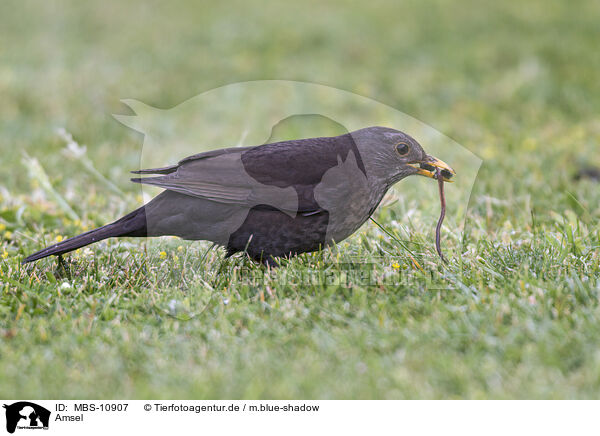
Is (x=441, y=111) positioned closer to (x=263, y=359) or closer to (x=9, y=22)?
(x=263, y=359)

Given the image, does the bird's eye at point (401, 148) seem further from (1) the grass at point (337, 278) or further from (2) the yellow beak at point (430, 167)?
(1) the grass at point (337, 278)

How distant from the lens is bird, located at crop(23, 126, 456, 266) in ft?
11.8

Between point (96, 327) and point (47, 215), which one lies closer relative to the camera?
point (96, 327)

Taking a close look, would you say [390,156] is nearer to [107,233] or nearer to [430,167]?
[430,167]

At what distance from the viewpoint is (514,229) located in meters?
4.46

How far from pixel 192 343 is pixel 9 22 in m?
9.15

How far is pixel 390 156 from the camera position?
3.72 metres

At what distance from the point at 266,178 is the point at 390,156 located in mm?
687
